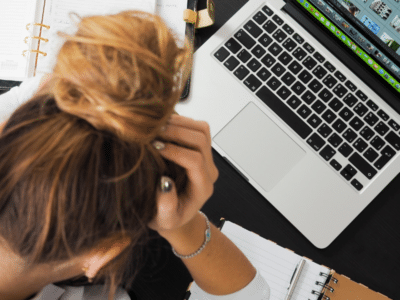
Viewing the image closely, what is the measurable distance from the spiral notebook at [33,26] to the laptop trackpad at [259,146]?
0.22 metres

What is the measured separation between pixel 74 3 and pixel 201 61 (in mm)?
290

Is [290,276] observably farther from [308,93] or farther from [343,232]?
[308,93]

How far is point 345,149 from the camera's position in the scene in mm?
688

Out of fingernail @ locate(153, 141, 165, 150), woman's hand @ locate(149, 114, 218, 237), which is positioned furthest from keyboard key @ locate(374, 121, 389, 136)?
fingernail @ locate(153, 141, 165, 150)

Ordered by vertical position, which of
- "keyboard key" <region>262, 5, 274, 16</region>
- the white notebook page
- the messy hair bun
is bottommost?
the white notebook page

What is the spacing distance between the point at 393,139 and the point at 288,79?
0.86ft

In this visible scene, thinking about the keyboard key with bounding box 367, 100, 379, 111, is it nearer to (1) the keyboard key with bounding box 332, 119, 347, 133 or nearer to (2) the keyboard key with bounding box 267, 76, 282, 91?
(1) the keyboard key with bounding box 332, 119, 347, 133

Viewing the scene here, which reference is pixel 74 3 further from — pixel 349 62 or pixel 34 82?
pixel 349 62

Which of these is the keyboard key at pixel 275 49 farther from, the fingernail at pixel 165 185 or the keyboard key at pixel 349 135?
the fingernail at pixel 165 185

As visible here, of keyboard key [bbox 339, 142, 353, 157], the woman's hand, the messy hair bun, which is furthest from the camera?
keyboard key [bbox 339, 142, 353, 157]

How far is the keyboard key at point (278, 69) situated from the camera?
706 millimetres

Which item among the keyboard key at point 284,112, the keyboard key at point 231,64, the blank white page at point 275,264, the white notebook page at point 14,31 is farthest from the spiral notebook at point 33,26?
the blank white page at point 275,264

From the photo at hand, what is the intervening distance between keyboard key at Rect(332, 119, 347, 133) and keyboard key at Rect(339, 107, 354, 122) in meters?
0.01

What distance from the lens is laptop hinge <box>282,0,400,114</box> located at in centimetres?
71
